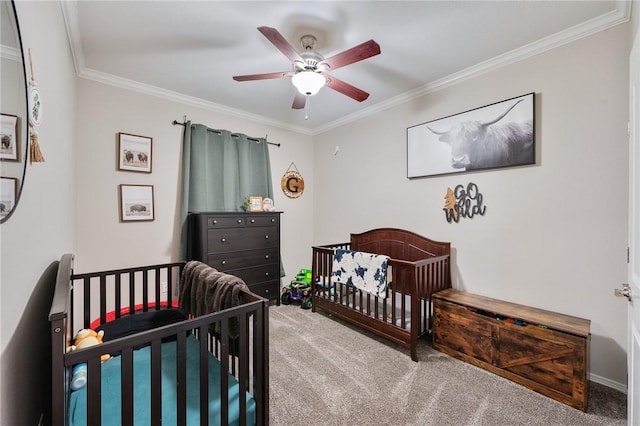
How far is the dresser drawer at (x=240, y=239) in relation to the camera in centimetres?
306

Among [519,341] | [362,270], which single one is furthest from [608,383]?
[362,270]

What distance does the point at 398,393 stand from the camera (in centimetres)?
190

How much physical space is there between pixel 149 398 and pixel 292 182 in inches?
133

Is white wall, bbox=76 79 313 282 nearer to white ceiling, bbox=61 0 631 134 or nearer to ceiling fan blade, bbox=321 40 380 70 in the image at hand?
white ceiling, bbox=61 0 631 134

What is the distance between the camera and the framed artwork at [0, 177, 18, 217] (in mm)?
748

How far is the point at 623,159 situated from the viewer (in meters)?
1.89

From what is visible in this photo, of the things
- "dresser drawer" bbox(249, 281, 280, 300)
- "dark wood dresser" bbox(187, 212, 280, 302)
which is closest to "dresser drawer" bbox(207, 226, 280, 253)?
"dark wood dresser" bbox(187, 212, 280, 302)

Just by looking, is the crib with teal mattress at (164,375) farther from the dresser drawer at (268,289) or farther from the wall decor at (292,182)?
the wall decor at (292,182)

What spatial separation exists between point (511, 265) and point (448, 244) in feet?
1.82

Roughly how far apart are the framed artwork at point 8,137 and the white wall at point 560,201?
2992mm

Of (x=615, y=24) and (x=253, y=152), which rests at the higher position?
(x=615, y=24)

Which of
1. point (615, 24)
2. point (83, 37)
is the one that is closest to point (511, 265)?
point (615, 24)

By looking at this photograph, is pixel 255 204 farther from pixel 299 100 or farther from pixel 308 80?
pixel 308 80

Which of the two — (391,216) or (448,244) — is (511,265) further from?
(391,216)
